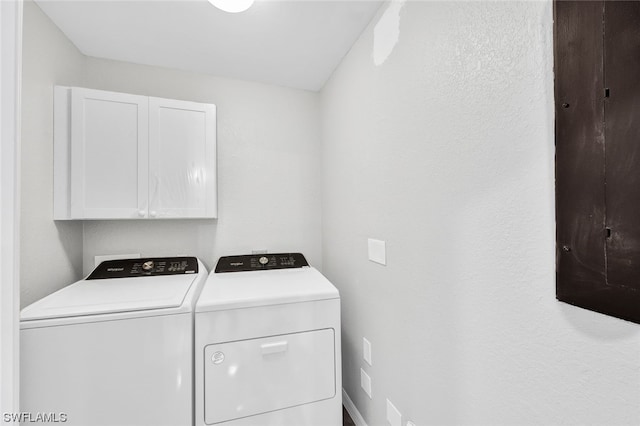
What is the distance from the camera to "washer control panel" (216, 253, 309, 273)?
74.9 inches

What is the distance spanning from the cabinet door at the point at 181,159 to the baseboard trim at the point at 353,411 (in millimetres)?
1593

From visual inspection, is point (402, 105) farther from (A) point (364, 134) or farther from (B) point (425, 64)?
(A) point (364, 134)

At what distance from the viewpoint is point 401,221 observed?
123 cm

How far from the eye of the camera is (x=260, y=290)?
4.78 feet

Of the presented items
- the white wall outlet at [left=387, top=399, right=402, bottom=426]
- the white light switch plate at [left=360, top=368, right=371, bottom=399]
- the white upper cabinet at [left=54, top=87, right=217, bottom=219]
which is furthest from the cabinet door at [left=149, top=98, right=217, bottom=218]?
the white wall outlet at [left=387, top=399, right=402, bottom=426]

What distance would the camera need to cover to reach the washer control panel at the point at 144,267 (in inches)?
66.5

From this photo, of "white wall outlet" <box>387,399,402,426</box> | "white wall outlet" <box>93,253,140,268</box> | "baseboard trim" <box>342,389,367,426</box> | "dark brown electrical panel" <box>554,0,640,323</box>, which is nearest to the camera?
"dark brown electrical panel" <box>554,0,640,323</box>

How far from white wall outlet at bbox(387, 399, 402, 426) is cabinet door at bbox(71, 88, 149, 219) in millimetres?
1810

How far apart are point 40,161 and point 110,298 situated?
2.84 ft

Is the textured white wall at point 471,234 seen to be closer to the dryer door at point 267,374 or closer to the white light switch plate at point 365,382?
the white light switch plate at point 365,382

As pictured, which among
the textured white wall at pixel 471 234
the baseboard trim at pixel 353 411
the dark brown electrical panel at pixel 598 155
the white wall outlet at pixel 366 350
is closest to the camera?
the dark brown electrical panel at pixel 598 155

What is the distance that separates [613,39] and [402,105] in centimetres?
73

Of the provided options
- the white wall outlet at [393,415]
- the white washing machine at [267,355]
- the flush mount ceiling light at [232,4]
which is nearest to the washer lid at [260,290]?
the white washing machine at [267,355]

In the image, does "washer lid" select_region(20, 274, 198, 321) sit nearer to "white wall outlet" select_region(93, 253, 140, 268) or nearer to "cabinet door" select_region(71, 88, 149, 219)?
"white wall outlet" select_region(93, 253, 140, 268)
